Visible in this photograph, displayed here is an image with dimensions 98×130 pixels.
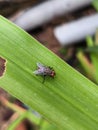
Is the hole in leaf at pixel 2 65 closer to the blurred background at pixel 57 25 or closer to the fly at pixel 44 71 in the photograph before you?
the fly at pixel 44 71

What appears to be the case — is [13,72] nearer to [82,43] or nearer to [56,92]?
[56,92]

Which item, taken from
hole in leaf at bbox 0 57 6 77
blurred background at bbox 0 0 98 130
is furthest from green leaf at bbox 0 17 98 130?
blurred background at bbox 0 0 98 130

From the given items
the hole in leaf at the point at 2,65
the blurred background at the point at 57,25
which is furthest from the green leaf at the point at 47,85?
the blurred background at the point at 57,25

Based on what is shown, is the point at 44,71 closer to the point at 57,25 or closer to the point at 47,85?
the point at 47,85

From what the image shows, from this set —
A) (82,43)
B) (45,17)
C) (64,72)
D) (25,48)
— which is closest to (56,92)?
(64,72)

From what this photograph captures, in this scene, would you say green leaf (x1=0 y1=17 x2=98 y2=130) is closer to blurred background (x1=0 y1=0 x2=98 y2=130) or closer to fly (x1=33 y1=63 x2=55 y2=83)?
fly (x1=33 y1=63 x2=55 y2=83)

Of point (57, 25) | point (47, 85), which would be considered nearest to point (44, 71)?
point (47, 85)
